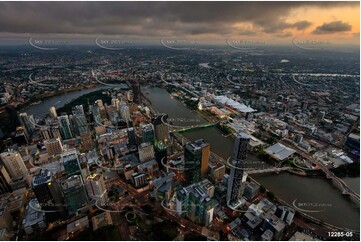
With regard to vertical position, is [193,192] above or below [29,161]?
above

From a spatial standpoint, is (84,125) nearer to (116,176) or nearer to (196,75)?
(116,176)

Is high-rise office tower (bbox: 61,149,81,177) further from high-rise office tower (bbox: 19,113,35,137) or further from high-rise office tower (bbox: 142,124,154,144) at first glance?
high-rise office tower (bbox: 19,113,35,137)

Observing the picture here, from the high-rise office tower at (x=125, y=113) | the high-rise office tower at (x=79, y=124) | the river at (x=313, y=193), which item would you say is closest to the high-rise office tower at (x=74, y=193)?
the high-rise office tower at (x=79, y=124)

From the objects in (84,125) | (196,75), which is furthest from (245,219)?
(196,75)

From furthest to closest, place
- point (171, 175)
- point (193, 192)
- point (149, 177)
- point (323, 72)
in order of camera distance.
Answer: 1. point (323, 72)
2. point (149, 177)
3. point (171, 175)
4. point (193, 192)

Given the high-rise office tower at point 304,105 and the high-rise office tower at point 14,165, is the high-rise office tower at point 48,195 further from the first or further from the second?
the high-rise office tower at point 304,105

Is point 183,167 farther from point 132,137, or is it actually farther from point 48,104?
point 48,104

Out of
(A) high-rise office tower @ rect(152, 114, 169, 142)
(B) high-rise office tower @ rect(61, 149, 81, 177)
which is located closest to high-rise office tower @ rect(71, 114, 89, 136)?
(B) high-rise office tower @ rect(61, 149, 81, 177)

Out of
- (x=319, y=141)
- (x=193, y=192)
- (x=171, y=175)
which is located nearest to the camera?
(x=193, y=192)
